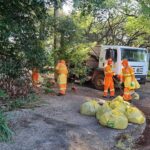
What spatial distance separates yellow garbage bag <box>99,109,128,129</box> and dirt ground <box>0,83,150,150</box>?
0.39 ft

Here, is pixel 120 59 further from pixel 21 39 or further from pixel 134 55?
pixel 21 39

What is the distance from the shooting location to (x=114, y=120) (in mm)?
7648

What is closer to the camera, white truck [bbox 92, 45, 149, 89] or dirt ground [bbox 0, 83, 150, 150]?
Answer: dirt ground [bbox 0, 83, 150, 150]

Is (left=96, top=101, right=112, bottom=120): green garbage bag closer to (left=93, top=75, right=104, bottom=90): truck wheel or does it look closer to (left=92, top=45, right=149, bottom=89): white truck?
(left=92, top=45, right=149, bottom=89): white truck

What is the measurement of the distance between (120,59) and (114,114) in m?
6.71

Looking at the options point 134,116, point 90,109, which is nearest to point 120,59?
point 90,109

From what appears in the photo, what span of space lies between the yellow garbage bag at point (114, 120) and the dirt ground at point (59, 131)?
0.12 meters

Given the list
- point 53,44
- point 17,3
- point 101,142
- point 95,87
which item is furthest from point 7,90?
point 95,87

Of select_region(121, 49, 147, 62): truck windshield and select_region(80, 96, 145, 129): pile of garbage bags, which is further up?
select_region(121, 49, 147, 62): truck windshield

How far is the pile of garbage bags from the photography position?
7.66m

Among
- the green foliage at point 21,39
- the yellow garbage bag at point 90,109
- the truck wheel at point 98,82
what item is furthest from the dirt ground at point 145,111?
the green foliage at point 21,39

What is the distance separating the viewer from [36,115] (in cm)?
804

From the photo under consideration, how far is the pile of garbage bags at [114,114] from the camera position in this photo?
7.66 meters

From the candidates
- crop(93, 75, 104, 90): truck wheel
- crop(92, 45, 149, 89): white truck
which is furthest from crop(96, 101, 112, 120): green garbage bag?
crop(93, 75, 104, 90): truck wheel
